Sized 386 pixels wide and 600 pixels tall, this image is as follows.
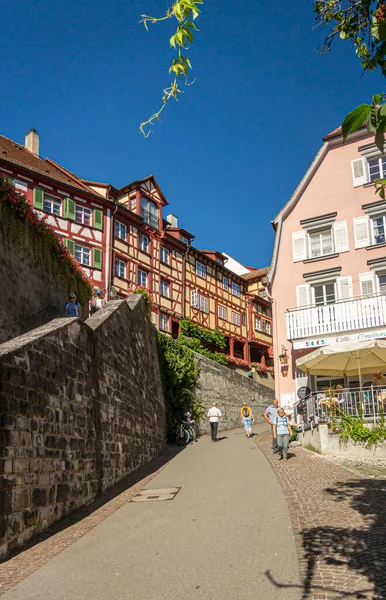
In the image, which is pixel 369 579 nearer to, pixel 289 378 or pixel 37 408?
pixel 37 408

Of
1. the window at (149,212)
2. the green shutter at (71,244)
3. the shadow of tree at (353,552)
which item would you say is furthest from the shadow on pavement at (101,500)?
the window at (149,212)

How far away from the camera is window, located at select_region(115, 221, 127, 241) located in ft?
97.2

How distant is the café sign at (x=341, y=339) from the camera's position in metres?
18.3

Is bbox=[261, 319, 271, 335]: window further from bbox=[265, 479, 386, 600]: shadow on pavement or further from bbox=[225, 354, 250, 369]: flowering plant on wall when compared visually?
bbox=[265, 479, 386, 600]: shadow on pavement

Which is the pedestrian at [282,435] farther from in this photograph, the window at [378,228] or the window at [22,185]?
the window at [22,185]

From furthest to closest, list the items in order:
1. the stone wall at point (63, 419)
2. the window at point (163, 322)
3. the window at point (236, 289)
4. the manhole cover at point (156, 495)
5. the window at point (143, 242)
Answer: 1. the window at point (236, 289)
2. the window at point (163, 322)
3. the window at point (143, 242)
4. the manhole cover at point (156, 495)
5. the stone wall at point (63, 419)

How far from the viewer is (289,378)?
20422 mm

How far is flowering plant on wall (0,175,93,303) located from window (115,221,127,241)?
1358 centimetres

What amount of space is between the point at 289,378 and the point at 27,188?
14.4 meters

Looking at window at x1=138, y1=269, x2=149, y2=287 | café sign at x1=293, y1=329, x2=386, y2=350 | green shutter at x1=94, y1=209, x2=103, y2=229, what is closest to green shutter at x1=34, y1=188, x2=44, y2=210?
green shutter at x1=94, y1=209, x2=103, y2=229

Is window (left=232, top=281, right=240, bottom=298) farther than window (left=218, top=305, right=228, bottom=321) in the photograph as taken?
Yes

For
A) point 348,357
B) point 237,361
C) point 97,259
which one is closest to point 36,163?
point 97,259

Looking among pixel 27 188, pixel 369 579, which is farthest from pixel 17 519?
pixel 27 188

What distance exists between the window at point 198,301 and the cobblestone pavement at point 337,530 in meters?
24.0
